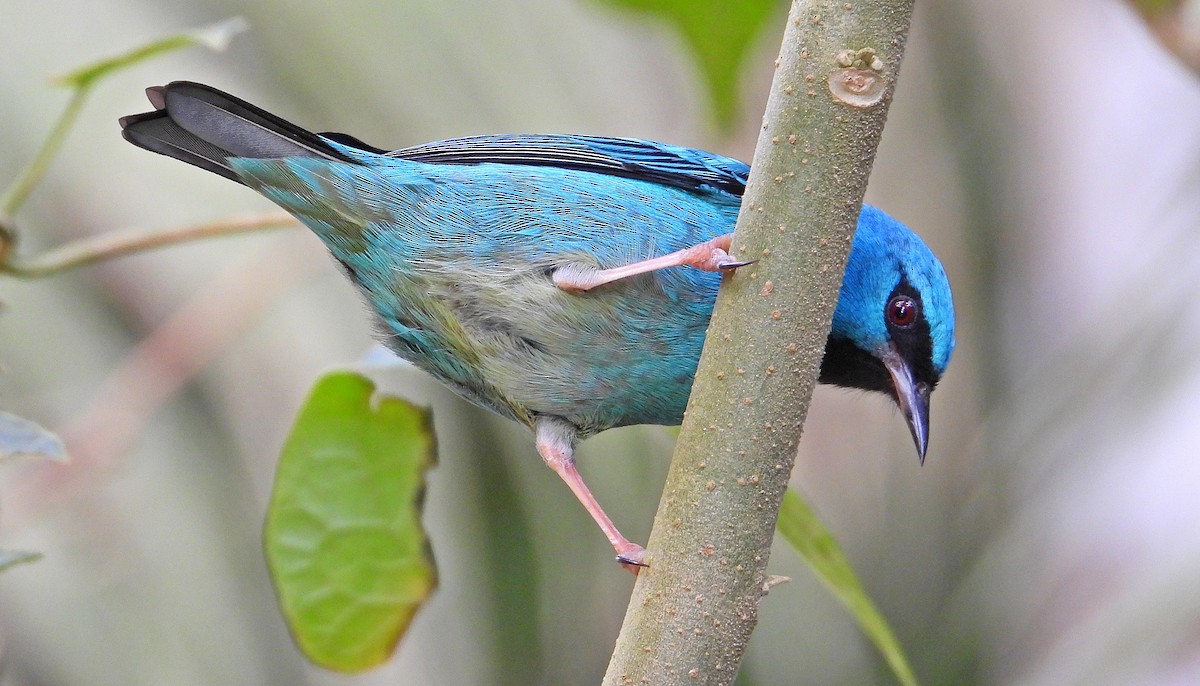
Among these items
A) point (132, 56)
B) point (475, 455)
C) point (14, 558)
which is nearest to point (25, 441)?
point (14, 558)

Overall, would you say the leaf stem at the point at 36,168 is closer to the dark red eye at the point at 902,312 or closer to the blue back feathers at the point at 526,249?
the blue back feathers at the point at 526,249

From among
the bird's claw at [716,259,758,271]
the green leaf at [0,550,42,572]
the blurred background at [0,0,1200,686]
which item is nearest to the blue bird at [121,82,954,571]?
the bird's claw at [716,259,758,271]

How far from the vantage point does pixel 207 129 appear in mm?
2705

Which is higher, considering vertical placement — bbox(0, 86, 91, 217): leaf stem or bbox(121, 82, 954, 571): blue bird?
bbox(121, 82, 954, 571): blue bird

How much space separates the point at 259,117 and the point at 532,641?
8.74ft

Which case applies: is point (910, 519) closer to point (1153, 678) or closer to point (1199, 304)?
point (1153, 678)

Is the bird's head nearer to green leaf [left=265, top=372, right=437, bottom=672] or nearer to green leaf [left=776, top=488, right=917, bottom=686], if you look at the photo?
green leaf [left=776, top=488, right=917, bottom=686]

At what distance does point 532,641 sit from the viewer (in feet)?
15.5

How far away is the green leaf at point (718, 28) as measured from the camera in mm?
2787

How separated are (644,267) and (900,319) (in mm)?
720

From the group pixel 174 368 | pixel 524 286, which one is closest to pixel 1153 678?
pixel 524 286

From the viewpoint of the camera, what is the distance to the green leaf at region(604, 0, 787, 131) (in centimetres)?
279

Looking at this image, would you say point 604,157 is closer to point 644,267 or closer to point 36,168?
point 644,267

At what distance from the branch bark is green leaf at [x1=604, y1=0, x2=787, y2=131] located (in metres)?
1.00
